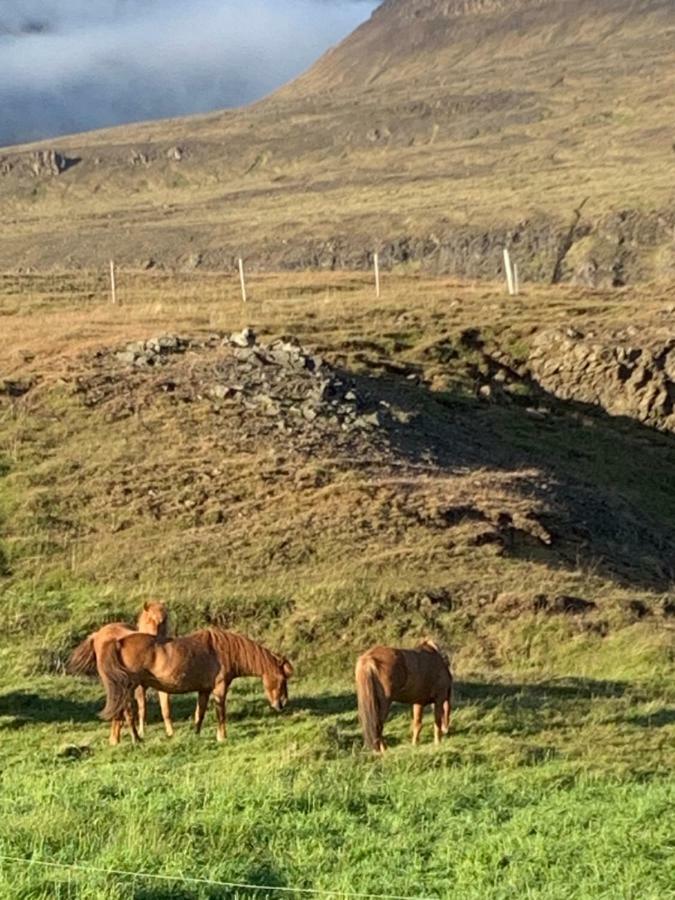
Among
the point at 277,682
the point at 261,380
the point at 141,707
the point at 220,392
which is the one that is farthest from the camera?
the point at 261,380

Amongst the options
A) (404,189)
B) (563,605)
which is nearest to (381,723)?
(563,605)

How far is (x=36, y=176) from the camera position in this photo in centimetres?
19012

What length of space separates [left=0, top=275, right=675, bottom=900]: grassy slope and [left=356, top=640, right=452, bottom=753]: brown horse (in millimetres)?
297

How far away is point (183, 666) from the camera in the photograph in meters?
12.7

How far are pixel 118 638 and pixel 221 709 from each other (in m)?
1.32

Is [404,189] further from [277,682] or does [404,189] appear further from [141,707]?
[141,707]

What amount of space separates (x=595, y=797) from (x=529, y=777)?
78 cm

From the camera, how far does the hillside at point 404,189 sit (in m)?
107

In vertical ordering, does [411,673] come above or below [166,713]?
above

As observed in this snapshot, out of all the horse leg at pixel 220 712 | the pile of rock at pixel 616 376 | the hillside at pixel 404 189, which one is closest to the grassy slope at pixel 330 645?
the horse leg at pixel 220 712

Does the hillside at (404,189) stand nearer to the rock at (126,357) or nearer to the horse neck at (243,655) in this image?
the rock at (126,357)

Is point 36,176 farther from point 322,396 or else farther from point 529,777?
point 529,777

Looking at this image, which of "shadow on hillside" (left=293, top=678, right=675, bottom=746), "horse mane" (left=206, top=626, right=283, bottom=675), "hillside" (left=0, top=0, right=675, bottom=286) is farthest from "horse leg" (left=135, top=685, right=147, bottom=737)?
"hillside" (left=0, top=0, right=675, bottom=286)

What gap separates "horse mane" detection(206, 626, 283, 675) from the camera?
42.7 feet
